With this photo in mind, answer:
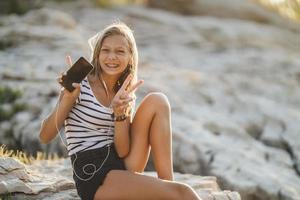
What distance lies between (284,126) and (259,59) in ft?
15.8

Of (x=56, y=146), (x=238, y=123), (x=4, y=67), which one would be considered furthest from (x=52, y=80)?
(x=238, y=123)

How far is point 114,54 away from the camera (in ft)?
19.7

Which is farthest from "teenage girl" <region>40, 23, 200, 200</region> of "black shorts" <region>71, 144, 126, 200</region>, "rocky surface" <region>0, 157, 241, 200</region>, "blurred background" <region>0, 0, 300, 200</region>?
"blurred background" <region>0, 0, 300, 200</region>

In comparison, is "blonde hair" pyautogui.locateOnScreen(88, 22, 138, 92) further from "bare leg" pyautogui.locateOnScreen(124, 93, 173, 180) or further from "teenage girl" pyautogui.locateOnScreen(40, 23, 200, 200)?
"bare leg" pyautogui.locateOnScreen(124, 93, 173, 180)

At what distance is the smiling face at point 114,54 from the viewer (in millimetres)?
6012

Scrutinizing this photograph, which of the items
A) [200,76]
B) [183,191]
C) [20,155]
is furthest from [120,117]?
[200,76]

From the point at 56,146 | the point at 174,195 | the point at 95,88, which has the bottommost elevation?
the point at 56,146

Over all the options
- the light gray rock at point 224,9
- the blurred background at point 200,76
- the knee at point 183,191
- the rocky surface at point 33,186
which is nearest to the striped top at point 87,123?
the rocky surface at point 33,186

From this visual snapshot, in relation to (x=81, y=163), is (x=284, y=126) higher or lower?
lower

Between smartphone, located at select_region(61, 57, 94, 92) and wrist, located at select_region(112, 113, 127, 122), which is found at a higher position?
smartphone, located at select_region(61, 57, 94, 92)

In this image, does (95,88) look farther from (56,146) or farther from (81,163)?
(56,146)

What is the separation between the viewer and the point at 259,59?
16.2 metres

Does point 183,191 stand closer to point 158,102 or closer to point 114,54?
point 158,102

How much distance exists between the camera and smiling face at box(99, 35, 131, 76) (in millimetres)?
6012
